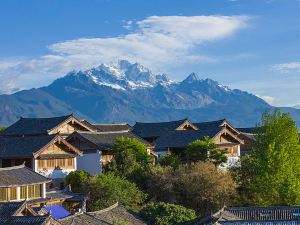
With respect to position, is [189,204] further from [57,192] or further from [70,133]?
[70,133]

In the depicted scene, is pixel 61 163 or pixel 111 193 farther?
pixel 61 163

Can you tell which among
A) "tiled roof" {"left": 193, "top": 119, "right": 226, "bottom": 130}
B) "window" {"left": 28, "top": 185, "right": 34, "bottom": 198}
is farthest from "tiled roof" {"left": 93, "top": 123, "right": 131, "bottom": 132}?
"window" {"left": 28, "top": 185, "right": 34, "bottom": 198}

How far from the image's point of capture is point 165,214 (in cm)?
3850

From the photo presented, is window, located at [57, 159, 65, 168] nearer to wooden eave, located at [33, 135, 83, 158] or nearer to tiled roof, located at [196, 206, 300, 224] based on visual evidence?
wooden eave, located at [33, 135, 83, 158]

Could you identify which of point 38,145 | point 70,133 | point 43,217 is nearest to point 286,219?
point 43,217

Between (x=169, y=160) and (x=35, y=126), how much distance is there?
14.5m

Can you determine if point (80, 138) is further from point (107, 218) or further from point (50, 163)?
point (107, 218)

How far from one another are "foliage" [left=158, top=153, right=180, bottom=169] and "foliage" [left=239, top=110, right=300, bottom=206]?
20.8 feet

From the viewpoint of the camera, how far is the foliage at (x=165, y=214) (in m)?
38.1

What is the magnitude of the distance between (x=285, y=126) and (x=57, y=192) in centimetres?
1693

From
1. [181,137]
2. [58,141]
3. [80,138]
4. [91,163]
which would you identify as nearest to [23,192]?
[58,141]

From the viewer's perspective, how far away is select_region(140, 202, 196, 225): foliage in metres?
38.1

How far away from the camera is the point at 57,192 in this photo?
42.2 metres

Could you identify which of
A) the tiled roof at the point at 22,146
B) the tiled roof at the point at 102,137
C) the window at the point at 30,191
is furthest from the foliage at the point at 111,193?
the tiled roof at the point at 102,137
